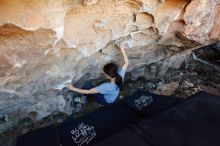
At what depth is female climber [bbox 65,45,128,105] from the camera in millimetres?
3188

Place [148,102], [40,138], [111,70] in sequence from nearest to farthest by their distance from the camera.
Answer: [40,138]
[148,102]
[111,70]

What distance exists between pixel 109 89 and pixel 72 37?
2.85 feet

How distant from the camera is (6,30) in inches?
87.8

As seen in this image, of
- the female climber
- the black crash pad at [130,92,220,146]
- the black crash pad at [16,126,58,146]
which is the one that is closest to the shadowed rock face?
the female climber

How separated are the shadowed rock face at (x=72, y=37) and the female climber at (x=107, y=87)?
0.38 ft

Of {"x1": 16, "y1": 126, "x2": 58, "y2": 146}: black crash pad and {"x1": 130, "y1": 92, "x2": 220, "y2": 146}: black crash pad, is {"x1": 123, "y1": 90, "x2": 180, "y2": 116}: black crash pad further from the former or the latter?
{"x1": 16, "y1": 126, "x2": 58, "y2": 146}: black crash pad

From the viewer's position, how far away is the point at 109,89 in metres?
3.28

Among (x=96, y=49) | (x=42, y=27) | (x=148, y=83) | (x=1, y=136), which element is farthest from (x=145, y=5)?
(x=1, y=136)

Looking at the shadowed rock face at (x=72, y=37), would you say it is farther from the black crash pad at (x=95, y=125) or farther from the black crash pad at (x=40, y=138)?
the black crash pad at (x=95, y=125)

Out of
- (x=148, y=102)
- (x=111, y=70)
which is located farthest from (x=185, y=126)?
(x=111, y=70)

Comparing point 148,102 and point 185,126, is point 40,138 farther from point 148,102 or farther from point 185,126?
point 185,126

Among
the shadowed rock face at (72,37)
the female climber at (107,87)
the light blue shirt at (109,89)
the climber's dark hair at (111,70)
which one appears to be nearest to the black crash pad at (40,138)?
the shadowed rock face at (72,37)

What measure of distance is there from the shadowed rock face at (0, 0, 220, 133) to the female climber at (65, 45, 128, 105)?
12 cm

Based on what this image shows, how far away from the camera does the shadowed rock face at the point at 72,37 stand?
2.32 metres
